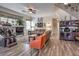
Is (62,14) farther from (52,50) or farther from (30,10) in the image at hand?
(52,50)

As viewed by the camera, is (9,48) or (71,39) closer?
(9,48)

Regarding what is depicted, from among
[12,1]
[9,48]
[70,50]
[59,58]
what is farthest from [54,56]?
[12,1]

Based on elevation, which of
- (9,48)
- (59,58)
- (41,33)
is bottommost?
(59,58)

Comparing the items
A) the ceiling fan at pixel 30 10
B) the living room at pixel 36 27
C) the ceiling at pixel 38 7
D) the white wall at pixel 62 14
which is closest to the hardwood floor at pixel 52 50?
the living room at pixel 36 27

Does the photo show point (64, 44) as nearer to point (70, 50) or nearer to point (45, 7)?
point (70, 50)

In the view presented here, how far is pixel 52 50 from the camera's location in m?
4.75

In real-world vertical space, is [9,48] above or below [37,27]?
below

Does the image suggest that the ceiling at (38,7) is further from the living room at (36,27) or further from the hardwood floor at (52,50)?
the hardwood floor at (52,50)

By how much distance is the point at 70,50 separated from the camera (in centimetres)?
468

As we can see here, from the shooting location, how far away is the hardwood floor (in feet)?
15.0

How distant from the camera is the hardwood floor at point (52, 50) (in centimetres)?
457

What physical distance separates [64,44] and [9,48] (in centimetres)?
173

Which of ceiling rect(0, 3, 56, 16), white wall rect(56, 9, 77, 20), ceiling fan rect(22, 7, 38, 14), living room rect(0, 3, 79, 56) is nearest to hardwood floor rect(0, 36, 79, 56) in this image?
living room rect(0, 3, 79, 56)

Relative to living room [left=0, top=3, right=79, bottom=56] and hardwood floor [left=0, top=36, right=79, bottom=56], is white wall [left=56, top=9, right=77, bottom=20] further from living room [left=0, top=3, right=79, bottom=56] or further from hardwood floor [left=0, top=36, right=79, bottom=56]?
hardwood floor [left=0, top=36, right=79, bottom=56]
